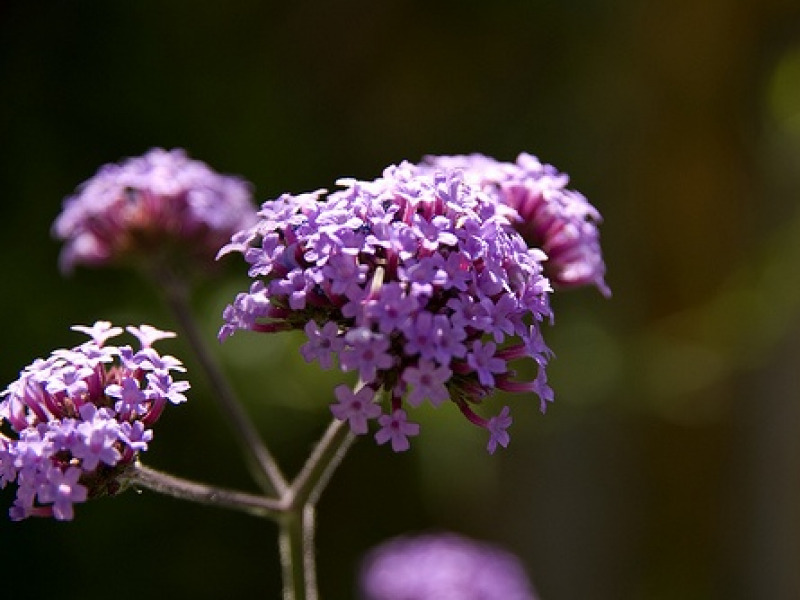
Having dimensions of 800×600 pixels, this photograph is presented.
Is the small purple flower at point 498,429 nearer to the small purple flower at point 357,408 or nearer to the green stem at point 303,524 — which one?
the small purple flower at point 357,408

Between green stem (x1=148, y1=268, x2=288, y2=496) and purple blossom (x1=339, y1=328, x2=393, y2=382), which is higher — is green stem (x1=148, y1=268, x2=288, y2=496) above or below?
below

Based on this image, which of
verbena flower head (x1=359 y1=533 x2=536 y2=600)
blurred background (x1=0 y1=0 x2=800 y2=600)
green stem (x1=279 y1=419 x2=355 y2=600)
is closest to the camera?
green stem (x1=279 y1=419 x2=355 y2=600)

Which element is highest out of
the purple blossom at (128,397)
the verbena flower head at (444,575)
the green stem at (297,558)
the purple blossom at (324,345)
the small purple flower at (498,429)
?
the purple blossom at (324,345)

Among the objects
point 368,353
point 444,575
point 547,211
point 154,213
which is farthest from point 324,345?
point 444,575

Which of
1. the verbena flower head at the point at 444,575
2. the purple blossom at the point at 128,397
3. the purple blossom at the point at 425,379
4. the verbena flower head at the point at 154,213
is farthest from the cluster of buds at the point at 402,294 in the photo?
the verbena flower head at the point at 444,575

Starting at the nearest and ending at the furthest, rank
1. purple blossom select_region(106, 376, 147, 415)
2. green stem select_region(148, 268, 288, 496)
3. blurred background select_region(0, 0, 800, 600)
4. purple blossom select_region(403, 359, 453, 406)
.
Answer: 1. purple blossom select_region(403, 359, 453, 406)
2. purple blossom select_region(106, 376, 147, 415)
3. green stem select_region(148, 268, 288, 496)
4. blurred background select_region(0, 0, 800, 600)

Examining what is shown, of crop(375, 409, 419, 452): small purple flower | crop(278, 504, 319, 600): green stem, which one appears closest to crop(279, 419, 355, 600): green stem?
crop(278, 504, 319, 600): green stem

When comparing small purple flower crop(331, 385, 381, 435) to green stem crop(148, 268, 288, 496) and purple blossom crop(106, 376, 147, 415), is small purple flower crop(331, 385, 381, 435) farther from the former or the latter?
green stem crop(148, 268, 288, 496)
